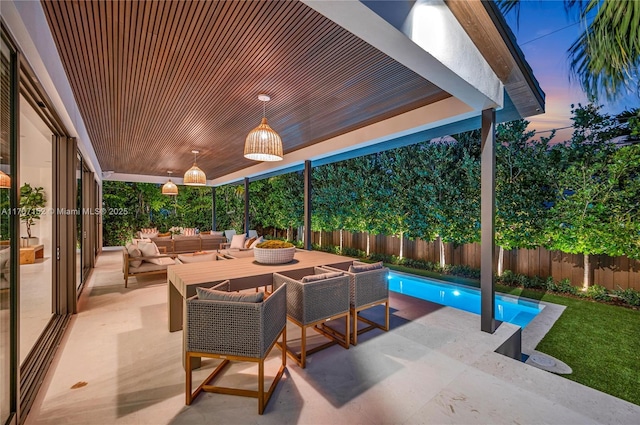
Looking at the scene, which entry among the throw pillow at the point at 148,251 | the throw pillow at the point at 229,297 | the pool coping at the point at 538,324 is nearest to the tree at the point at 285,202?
the throw pillow at the point at 148,251

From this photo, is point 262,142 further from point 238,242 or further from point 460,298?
point 460,298

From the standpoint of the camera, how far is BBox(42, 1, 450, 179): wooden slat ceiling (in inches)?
83.4

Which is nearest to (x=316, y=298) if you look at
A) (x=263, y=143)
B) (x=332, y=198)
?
(x=263, y=143)

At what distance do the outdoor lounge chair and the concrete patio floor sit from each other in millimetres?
196

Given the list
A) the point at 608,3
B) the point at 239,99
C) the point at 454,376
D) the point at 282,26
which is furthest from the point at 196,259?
the point at 608,3

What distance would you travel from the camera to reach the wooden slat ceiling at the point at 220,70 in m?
2.12

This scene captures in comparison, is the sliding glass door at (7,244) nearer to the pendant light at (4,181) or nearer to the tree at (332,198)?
the pendant light at (4,181)

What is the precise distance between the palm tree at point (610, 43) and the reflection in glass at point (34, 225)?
6120 millimetres

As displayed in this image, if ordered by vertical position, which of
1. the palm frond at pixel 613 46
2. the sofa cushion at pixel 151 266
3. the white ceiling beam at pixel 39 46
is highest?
the palm frond at pixel 613 46

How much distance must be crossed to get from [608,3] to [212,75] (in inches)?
178

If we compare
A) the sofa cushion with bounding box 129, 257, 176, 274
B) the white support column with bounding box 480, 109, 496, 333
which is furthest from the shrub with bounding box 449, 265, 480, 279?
the sofa cushion with bounding box 129, 257, 176, 274

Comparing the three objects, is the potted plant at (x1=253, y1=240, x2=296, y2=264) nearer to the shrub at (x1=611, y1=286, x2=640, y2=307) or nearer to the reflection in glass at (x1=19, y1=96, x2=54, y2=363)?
the reflection in glass at (x1=19, y1=96, x2=54, y2=363)

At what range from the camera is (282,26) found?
2.24 meters

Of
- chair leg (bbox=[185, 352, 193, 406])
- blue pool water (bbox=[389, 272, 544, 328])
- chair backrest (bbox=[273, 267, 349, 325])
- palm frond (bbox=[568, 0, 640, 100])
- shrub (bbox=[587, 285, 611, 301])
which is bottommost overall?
blue pool water (bbox=[389, 272, 544, 328])
